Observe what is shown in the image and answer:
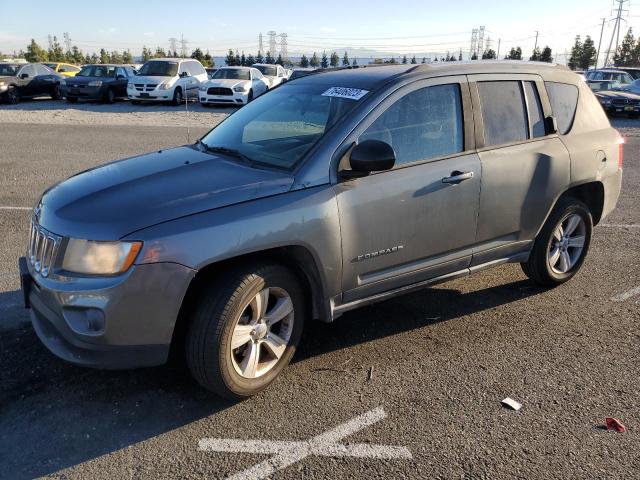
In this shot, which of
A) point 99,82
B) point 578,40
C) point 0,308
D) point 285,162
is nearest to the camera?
point 285,162

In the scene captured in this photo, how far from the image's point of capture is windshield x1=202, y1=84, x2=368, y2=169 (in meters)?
3.78

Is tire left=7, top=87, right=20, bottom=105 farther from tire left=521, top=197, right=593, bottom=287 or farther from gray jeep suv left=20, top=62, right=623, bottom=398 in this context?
tire left=521, top=197, right=593, bottom=287

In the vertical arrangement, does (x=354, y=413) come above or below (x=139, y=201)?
below

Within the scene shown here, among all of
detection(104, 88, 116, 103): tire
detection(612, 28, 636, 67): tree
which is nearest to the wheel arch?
detection(104, 88, 116, 103): tire

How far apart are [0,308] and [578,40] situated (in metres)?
81.7

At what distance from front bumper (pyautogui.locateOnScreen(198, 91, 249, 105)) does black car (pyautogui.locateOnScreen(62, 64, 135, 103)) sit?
4198 millimetres

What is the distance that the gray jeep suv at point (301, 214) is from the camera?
3025 millimetres

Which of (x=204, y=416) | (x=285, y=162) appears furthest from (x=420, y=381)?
(x=285, y=162)

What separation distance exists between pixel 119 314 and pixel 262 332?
851 mm

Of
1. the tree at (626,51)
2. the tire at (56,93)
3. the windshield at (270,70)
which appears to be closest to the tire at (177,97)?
the windshield at (270,70)

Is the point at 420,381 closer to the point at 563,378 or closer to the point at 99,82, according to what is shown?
the point at 563,378

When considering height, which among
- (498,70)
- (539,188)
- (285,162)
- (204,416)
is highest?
(498,70)

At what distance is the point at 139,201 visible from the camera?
323 cm

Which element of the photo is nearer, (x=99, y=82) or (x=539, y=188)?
(x=539, y=188)
